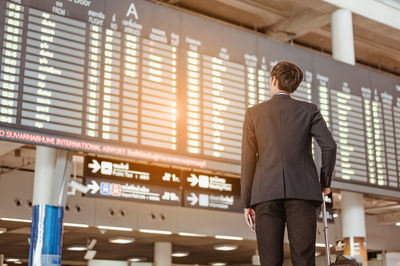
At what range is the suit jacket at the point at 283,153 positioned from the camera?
2848 mm

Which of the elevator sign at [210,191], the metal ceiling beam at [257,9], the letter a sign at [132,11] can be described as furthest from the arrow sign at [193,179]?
the metal ceiling beam at [257,9]

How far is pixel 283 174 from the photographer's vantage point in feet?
9.39

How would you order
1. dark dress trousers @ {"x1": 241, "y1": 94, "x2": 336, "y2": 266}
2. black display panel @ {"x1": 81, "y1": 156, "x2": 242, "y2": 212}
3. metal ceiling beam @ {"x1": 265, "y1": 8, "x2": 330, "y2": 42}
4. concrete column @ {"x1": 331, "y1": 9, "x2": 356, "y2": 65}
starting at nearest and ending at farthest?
dark dress trousers @ {"x1": 241, "y1": 94, "x2": 336, "y2": 266} → black display panel @ {"x1": 81, "y1": 156, "x2": 242, "y2": 212} → concrete column @ {"x1": 331, "y1": 9, "x2": 356, "y2": 65} → metal ceiling beam @ {"x1": 265, "y1": 8, "x2": 330, "y2": 42}

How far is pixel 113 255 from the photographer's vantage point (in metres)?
18.9

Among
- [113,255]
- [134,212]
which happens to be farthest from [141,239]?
[113,255]

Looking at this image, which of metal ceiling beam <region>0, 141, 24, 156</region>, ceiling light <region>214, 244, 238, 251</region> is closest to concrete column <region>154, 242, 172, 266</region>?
ceiling light <region>214, 244, 238, 251</region>

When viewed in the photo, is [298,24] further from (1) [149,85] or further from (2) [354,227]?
(1) [149,85]

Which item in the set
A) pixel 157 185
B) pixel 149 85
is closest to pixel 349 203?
pixel 157 185

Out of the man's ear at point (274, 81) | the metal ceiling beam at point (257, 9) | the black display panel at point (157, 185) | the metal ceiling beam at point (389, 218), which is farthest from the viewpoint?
the metal ceiling beam at point (389, 218)

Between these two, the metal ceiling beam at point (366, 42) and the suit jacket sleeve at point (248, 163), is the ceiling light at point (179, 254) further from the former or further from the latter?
the suit jacket sleeve at point (248, 163)

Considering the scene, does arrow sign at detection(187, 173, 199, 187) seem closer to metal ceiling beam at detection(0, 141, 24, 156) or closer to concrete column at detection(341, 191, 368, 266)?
metal ceiling beam at detection(0, 141, 24, 156)

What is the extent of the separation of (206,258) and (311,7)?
1156 centimetres

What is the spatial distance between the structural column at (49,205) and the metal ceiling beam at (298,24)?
5391 millimetres

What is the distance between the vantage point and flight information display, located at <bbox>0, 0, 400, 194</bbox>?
638 centimetres
